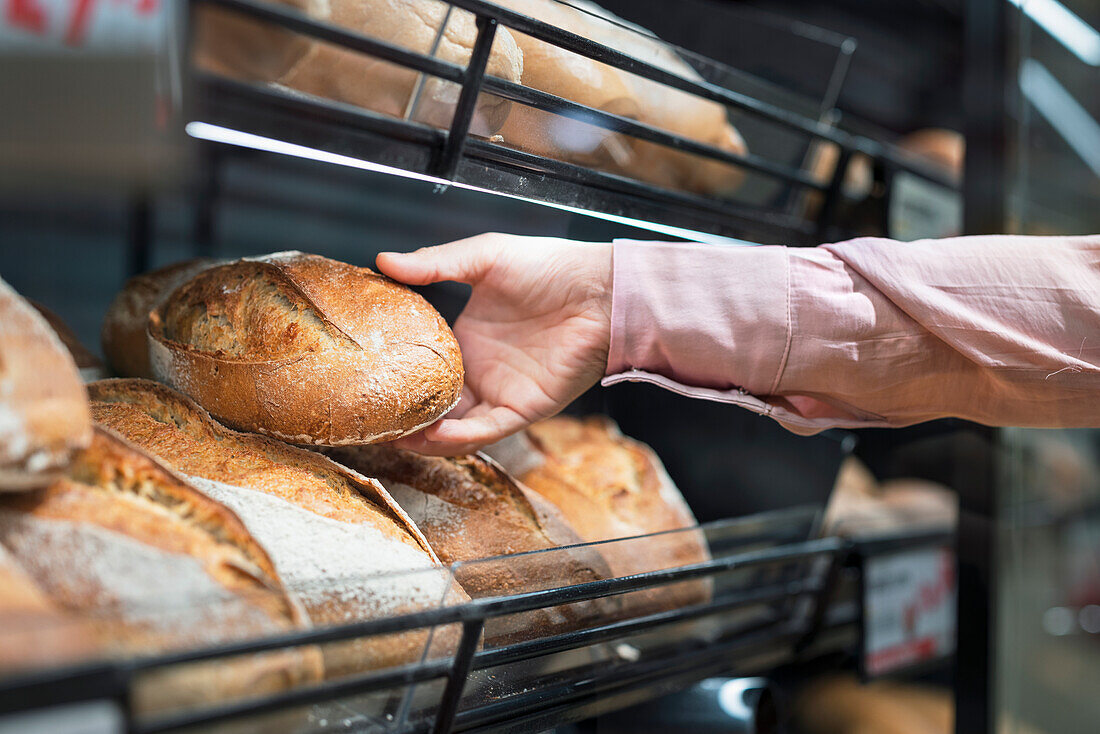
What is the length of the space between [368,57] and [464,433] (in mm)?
432

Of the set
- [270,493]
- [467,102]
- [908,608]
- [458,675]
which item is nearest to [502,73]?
[467,102]

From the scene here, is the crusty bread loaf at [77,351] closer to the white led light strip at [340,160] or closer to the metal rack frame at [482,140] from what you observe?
the white led light strip at [340,160]

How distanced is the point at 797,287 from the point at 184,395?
2.33 feet

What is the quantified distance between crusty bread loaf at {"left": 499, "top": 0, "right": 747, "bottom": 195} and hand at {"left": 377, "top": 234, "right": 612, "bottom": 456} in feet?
0.42

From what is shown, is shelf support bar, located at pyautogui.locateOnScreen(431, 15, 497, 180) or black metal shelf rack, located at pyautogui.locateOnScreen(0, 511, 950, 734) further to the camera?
shelf support bar, located at pyautogui.locateOnScreen(431, 15, 497, 180)

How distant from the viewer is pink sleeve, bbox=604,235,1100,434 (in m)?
0.90

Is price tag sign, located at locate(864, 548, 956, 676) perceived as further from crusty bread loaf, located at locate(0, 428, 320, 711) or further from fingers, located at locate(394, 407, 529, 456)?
crusty bread loaf, located at locate(0, 428, 320, 711)

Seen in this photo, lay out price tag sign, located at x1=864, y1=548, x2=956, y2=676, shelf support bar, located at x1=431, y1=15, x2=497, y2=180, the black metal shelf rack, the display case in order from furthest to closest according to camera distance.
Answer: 1. price tag sign, located at x1=864, y1=548, x2=956, y2=676
2. shelf support bar, located at x1=431, y1=15, x2=497, y2=180
3. the display case
4. the black metal shelf rack

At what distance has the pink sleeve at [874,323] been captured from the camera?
0.90 meters

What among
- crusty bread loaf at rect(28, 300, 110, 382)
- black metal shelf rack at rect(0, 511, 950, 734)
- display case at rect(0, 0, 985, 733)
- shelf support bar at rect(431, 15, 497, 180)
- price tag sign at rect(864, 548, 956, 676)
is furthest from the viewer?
price tag sign at rect(864, 548, 956, 676)

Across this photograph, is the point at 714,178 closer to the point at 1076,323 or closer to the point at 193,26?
the point at 1076,323

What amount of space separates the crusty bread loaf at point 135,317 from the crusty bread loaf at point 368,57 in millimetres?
372

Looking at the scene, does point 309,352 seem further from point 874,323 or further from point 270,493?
point 874,323

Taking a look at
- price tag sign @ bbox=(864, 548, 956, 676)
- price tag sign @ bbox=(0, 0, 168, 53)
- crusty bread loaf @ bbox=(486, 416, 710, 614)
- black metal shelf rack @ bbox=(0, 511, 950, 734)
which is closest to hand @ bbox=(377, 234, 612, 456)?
crusty bread loaf @ bbox=(486, 416, 710, 614)
